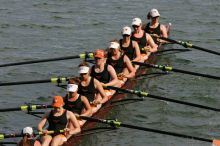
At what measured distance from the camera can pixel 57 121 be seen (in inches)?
580

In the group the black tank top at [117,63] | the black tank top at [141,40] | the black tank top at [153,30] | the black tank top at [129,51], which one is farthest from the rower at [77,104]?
the black tank top at [153,30]

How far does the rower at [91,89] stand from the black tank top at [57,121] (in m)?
1.73

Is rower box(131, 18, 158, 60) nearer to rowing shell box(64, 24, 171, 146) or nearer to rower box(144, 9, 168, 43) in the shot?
rowing shell box(64, 24, 171, 146)

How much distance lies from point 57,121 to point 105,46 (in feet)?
33.7

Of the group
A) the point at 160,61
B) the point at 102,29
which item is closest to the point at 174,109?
the point at 160,61

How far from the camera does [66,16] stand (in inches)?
1128

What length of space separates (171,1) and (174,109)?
1330 centimetres

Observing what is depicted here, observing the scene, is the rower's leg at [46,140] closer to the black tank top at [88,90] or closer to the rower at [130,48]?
the black tank top at [88,90]

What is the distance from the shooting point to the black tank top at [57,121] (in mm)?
14713

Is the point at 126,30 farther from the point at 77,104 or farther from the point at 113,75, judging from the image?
the point at 77,104

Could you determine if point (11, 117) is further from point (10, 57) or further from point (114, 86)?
point (10, 57)

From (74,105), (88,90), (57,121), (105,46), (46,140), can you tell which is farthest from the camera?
(105,46)

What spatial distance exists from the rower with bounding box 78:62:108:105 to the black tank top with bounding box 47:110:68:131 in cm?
173

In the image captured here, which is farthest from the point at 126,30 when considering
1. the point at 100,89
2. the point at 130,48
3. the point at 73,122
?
the point at 73,122
